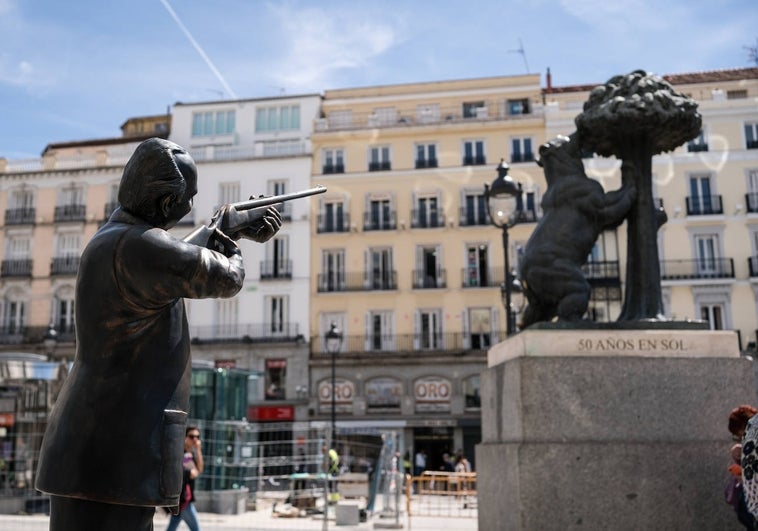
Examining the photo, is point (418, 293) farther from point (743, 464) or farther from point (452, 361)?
point (743, 464)

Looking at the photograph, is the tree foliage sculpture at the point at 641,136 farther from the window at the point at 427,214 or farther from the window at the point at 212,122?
the window at the point at 212,122

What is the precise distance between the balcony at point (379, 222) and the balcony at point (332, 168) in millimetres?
2943

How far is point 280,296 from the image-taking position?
41.8m

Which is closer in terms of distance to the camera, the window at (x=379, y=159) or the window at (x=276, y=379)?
the window at (x=276, y=379)

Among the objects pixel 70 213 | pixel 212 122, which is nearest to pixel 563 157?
pixel 212 122

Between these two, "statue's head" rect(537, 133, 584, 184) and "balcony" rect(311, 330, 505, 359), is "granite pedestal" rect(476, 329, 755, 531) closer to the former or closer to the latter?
"statue's head" rect(537, 133, 584, 184)

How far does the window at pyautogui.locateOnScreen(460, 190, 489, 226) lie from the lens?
41062 millimetres

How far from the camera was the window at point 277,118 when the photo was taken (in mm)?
44406

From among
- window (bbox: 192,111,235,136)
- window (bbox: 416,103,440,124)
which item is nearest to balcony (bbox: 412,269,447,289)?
window (bbox: 416,103,440,124)

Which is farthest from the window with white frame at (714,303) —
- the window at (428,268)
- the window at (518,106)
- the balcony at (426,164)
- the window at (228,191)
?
the window at (228,191)

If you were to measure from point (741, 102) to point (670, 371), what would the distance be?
3792 cm

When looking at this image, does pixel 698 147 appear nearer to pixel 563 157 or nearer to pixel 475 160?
pixel 475 160

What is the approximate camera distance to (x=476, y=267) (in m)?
40.7

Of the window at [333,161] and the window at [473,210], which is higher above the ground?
the window at [333,161]
